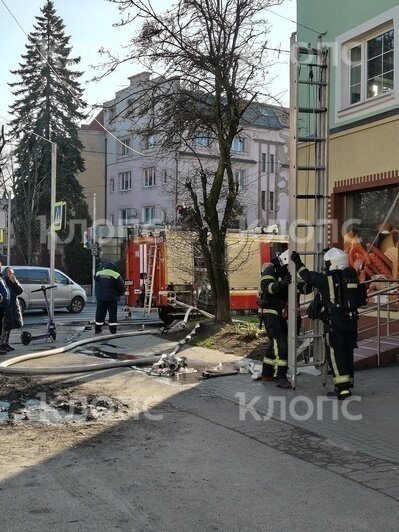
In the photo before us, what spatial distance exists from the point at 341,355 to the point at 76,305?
16.9 m

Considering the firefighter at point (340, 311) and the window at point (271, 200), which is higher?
the window at point (271, 200)

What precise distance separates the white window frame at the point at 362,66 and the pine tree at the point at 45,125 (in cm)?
3115

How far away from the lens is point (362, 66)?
467 inches

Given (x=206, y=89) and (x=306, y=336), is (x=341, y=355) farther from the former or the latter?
(x=206, y=89)

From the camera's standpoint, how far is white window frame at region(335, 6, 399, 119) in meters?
10.9

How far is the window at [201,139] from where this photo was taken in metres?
14.6

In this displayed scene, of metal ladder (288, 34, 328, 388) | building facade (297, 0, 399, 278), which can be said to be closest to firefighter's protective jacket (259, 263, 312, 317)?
metal ladder (288, 34, 328, 388)

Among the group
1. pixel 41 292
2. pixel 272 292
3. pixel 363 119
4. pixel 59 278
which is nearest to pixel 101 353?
pixel 272 292

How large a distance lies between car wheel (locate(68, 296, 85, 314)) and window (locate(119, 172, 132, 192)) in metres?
25.4

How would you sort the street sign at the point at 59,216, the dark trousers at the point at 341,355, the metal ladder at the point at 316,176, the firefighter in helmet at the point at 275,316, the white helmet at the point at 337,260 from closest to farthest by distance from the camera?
1. the dark trousers at the point at 341,355
2. the white helmet at the point at 337,260
3. the metal ladder at the point at 316,176
4. the firefighter in helmet at the point at 275,316
5. the street sign at the point at 59,216

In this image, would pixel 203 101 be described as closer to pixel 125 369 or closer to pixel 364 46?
pixel 364 46

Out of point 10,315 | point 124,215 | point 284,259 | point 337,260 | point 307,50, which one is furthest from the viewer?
point 124,215

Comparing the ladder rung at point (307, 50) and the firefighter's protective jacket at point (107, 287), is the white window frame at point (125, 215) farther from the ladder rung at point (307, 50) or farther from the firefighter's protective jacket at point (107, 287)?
the ladder rung at point (307, 50)

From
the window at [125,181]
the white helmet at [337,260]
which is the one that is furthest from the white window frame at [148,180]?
the white helmet at [337,260]
